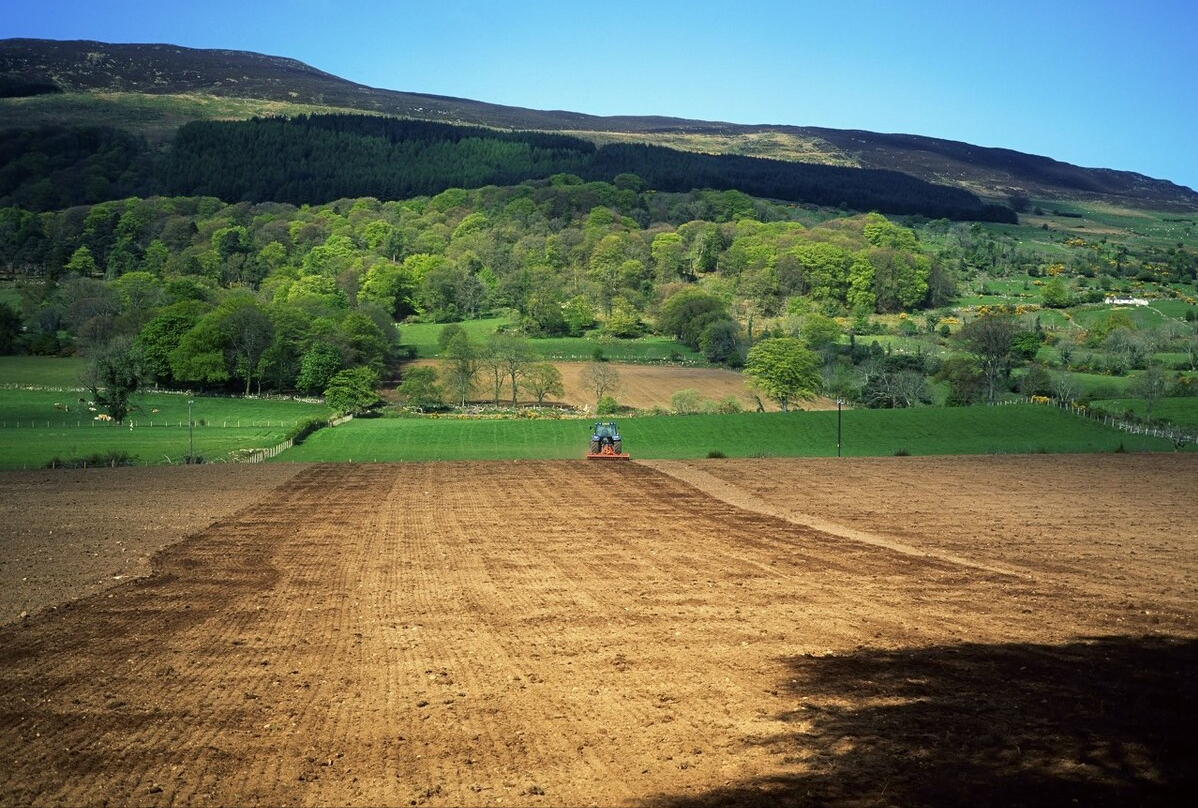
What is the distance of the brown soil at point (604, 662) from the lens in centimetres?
1074

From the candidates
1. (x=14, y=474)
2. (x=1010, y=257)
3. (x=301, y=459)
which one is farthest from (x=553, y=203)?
(x=14, y=474)

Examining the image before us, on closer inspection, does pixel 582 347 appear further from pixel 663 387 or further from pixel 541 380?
pixel 541 380

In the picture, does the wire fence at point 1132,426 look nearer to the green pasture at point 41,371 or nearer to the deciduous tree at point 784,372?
the deciduous tree at point 784,372

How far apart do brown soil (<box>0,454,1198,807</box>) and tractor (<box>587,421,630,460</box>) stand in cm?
2482

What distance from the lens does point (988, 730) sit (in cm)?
1175

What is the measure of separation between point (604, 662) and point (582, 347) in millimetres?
103090

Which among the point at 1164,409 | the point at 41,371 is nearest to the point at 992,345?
the point at 1164,409

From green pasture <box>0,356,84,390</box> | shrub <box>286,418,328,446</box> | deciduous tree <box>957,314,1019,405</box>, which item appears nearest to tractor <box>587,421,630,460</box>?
shrub <box>286,418,328,446</box>

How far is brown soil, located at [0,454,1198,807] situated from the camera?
10.7m

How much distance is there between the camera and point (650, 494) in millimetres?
40062

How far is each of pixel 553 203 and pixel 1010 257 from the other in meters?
72.4

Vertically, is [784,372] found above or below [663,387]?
above

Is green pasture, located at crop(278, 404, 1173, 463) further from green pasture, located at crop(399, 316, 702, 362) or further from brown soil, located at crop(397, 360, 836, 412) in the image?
green pasture, located at crop(399, 316, 702, 362)

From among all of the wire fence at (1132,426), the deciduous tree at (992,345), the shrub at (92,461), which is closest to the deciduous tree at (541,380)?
the deciduous tree at (992,345)
